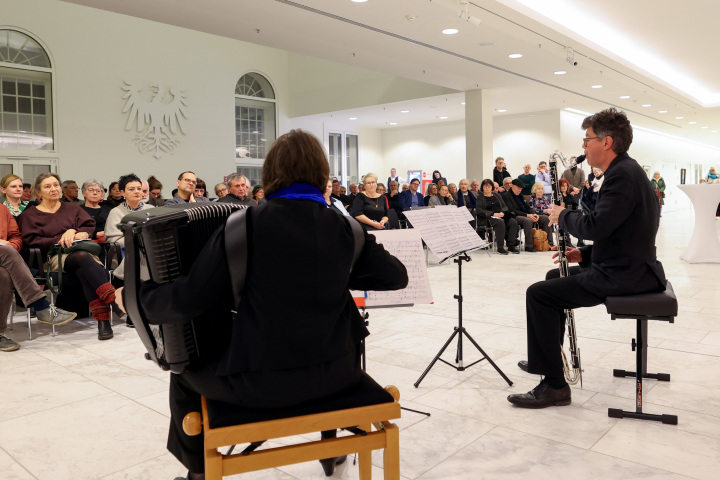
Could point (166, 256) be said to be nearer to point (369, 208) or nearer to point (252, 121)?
point (369, 208)

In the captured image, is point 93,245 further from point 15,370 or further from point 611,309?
point 611,309

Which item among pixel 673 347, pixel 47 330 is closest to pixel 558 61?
pixel 673 347

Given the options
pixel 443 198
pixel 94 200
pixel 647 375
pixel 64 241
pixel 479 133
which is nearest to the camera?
pixel 647 375

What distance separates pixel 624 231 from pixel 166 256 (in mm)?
2058

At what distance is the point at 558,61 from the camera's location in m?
9.20

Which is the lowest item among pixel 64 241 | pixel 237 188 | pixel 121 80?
pixel 64 241

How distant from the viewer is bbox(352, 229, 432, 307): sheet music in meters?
2.77

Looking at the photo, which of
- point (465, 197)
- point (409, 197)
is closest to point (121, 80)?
point (409, 197)

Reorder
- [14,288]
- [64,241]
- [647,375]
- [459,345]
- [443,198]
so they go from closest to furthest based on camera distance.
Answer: [647,375] → [459,345] → [14,288] → [64,241] → [443,198]

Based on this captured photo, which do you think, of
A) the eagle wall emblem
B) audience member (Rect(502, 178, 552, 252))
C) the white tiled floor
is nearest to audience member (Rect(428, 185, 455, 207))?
audience member (Rect(502, 178, 552, 252))

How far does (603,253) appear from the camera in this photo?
2729mm

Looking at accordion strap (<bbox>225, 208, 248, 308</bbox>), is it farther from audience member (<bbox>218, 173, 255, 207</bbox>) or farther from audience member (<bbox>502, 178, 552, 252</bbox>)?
audience member (<bbox>502, 178, 552, 252</bbox>)

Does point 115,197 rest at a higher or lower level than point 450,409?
higher

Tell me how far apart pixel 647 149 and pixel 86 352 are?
70.7 feet
